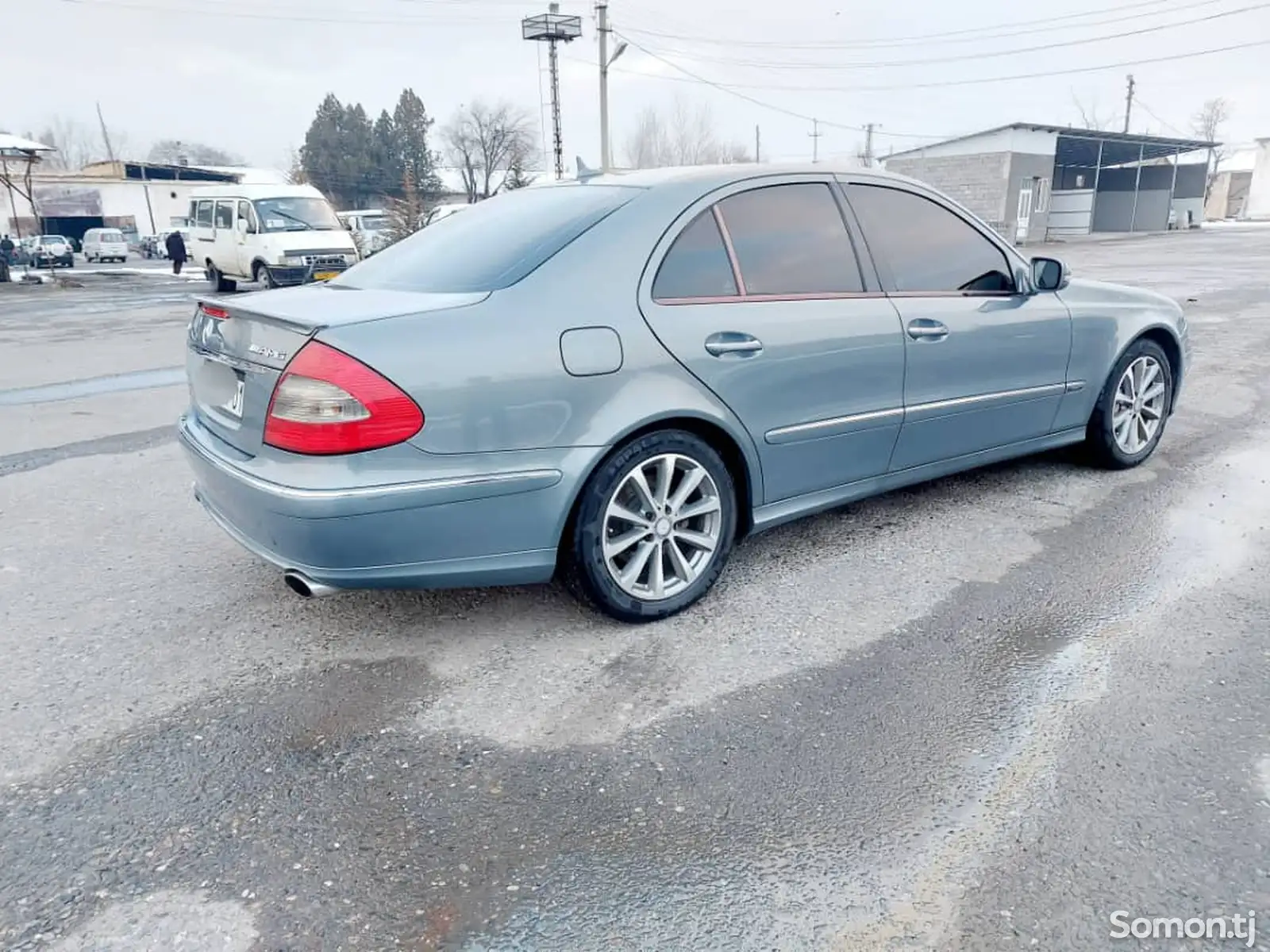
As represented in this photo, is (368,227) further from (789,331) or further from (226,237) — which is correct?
(789,331)

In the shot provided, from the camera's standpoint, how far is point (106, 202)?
189 ft

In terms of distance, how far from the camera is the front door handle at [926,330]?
12.3ft

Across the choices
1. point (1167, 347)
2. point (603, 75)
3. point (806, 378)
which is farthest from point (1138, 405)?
point (603, 75)

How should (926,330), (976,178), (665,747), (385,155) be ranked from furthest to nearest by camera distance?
1. (385,155)
2. (976,178)
3. (926,330)
4. (665,747)

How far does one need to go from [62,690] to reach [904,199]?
11.9ft

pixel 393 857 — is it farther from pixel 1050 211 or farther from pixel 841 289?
pixel 1050 211

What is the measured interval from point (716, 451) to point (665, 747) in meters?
1.18

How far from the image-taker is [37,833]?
2.16 metres

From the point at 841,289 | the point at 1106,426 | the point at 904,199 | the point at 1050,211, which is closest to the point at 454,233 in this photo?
the point at 841,289

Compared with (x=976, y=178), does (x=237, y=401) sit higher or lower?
lower

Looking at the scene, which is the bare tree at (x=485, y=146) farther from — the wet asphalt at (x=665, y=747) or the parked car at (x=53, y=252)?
the wet asphalt at (x=665, y=747)

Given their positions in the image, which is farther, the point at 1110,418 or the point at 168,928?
the point at 1110,418

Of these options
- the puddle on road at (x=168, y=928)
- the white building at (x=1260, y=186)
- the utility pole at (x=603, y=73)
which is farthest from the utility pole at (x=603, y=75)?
the white building at (x=1260, y=186)

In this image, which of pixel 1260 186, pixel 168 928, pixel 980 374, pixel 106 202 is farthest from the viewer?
pixel 1260 186
